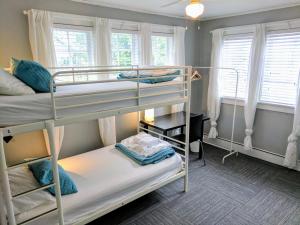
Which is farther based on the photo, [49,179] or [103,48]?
[103,48]

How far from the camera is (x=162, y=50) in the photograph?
3.95 metres

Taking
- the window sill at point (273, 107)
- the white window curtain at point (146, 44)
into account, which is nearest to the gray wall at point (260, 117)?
the window sill at point (273, 107)

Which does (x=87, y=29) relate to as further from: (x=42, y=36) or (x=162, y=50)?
(x=162, y=50)

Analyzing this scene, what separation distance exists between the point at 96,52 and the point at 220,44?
2346 millimetres

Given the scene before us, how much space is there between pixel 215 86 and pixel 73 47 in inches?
106

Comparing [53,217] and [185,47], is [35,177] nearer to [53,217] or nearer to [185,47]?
[53,217]

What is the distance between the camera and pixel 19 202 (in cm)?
178

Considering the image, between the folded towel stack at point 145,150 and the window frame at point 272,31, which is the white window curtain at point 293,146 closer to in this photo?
the window frame at point 272,31

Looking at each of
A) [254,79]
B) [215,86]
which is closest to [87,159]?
[215,86]

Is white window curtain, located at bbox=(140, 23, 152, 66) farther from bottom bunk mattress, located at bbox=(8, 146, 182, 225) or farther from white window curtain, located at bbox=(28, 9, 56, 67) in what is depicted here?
bottom bunk mattress, located at bbox=(8, 146, 182, 225)

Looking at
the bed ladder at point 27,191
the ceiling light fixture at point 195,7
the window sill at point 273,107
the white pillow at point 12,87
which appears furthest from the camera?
the window sill at point 273,107

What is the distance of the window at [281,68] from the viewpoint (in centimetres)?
327

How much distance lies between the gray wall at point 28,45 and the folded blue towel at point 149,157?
2.06ft

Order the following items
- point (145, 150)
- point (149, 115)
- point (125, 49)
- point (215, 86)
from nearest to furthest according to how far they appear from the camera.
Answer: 1. point (145, 150)
2. point (125, 49)
3. point (149, 115)
4. point (215, 86)
